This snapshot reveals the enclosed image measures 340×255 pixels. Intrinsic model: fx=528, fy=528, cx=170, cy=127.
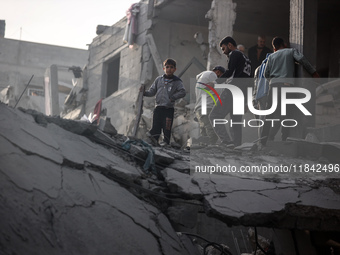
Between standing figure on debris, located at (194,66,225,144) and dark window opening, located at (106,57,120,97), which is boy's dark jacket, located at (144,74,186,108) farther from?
dark window opening, located at (106,57,120,97)

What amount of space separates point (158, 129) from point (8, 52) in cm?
1980

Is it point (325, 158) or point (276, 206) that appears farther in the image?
point (325, 158)

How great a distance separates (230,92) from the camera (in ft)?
25.2

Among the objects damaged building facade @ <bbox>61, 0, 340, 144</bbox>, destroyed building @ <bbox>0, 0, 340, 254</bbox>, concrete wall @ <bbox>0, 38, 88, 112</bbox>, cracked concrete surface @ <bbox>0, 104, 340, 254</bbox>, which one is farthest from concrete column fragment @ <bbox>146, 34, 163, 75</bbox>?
concrete wall @ <bbox>0, 38, 88, 112</bbox>

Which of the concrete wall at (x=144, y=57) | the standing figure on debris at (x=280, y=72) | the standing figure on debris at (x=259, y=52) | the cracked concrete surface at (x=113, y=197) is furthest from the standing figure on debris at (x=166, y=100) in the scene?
the concrete wall at (x=144, y=57)

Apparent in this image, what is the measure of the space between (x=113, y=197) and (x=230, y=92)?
334 cm

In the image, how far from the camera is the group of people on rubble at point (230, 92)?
737 centimetres

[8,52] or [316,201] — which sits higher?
[8,52]

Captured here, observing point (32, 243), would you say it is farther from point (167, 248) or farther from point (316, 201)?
point (316, 201)

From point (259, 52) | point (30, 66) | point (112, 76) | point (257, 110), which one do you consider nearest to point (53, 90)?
point (112, 76)

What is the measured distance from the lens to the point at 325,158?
7105mm

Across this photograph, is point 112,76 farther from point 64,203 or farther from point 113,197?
point 64,203

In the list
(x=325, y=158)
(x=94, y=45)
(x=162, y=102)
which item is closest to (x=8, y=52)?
(x=94, y=45)

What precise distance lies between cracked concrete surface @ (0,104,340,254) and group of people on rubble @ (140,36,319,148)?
1.24 m
